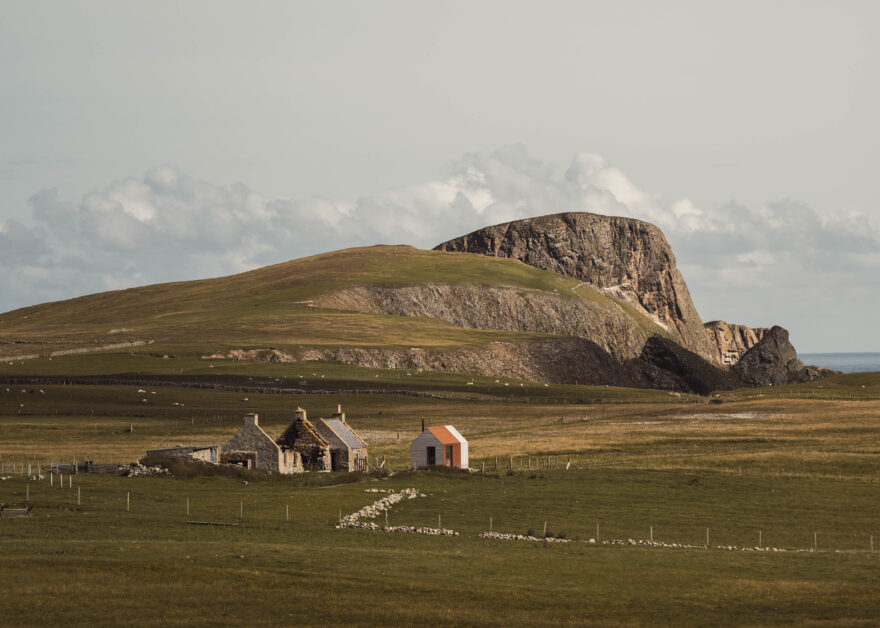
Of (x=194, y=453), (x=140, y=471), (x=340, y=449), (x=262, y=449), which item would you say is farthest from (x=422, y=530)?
(x=340, y=449)

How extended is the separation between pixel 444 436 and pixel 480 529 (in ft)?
98.4

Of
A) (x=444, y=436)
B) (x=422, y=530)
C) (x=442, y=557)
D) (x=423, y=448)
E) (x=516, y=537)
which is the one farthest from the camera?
(x=423, y=448)

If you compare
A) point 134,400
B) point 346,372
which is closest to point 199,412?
point 134,400

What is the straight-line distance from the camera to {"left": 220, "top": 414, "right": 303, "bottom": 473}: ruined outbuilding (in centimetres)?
8062

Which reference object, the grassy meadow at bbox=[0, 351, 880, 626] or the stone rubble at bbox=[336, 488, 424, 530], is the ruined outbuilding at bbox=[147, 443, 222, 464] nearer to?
the grassy meadow at bbox=[0, 351, 880, 626]

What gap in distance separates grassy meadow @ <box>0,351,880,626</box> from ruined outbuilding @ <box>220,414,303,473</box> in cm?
307

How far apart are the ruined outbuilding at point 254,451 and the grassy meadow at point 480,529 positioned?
3.07m

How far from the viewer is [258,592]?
3769cm

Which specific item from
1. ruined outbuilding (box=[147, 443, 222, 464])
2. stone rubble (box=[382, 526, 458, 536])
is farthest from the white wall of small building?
stone rubble (box=[382, 526, 458, 536])

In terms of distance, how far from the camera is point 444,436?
8844cm

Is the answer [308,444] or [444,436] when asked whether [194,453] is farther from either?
[444,436]

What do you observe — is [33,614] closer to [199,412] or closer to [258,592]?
[258,592]

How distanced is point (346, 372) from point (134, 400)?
53574 millimetres

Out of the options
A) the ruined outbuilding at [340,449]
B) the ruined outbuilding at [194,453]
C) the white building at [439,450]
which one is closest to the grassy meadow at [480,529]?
the white building at [439,450]
